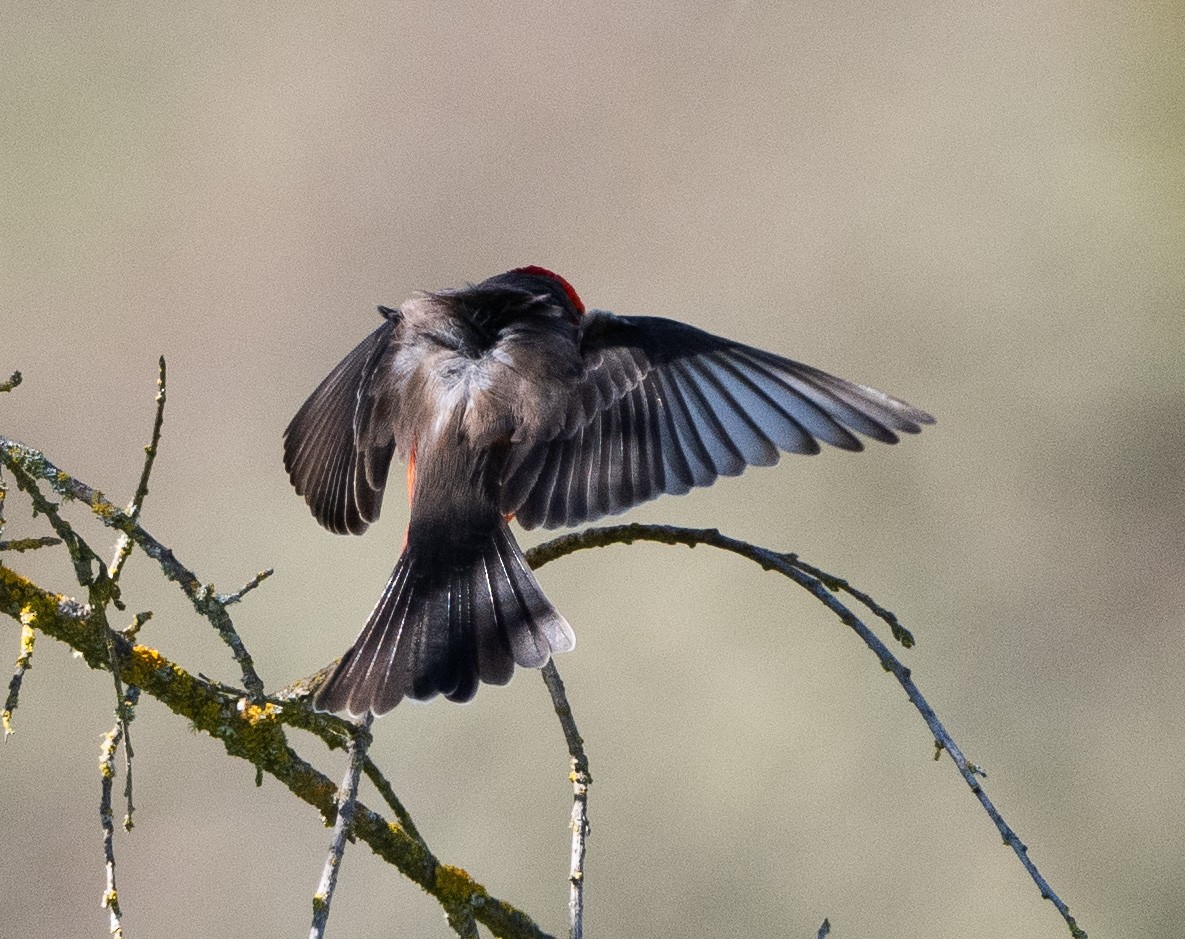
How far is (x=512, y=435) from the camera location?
3.54 meters

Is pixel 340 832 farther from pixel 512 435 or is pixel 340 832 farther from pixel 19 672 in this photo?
pixel 512 435

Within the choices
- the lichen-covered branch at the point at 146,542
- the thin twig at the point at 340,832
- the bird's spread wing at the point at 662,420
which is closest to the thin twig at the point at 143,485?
the lichen-covered branch at the point at 146,542

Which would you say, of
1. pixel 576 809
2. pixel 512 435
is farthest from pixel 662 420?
pixel 576 809

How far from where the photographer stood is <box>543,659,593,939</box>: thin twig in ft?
7.95

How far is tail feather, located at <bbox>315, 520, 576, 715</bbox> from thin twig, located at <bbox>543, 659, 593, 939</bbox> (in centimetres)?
29

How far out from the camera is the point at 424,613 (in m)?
3.36

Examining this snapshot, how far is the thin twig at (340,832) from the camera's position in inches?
75.4

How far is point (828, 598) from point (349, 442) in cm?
161

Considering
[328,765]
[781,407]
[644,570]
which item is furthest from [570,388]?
[644,570]

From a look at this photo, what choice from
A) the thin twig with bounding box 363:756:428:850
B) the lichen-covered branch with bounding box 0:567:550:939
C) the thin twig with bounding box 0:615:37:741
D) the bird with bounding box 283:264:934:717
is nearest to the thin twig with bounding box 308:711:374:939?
the thin twig with bounding box 363:756:428:850

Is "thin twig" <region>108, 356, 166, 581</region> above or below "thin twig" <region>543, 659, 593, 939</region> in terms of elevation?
above

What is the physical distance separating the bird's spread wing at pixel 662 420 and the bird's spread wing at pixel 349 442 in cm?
39

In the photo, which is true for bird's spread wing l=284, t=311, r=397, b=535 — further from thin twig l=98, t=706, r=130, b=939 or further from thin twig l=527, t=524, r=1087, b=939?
thin twig l=98, t=706, r=130, b=939

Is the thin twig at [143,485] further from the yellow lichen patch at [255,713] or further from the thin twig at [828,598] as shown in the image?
the thin twig at [828,598]
